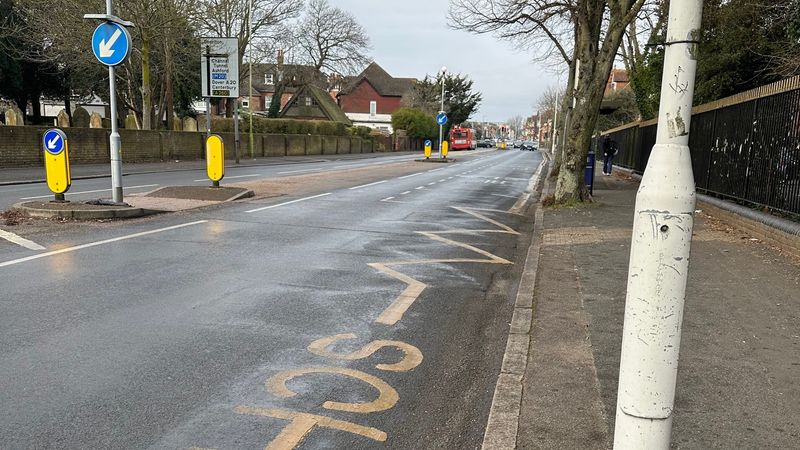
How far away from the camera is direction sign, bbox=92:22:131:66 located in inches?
420

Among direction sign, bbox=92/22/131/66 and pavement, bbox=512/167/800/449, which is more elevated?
direction sign, bbox=92/22/131/66

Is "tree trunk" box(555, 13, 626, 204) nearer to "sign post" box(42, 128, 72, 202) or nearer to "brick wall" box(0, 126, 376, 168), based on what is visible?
"sign post" box(42, 128, 72, 202)

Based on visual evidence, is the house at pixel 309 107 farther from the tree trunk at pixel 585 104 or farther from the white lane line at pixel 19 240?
the white lane line at pixel 19 240

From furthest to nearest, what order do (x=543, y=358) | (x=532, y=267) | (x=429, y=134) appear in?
(x=429, y=134) < (x=532, y=267) < (x=543, y=358)

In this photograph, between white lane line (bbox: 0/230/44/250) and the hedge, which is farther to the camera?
A: the hedge

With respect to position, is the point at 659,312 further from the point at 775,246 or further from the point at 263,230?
the point at 263,230

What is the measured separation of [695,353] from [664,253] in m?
2.48

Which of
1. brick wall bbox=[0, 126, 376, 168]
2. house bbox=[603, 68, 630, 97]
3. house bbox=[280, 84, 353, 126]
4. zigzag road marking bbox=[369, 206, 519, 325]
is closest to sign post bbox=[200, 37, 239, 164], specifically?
brick wall bbox=[0, 126, 376, 168]

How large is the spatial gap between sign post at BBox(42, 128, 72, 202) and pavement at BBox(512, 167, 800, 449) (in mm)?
8201

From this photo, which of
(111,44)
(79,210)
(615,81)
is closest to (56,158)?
(79,210)

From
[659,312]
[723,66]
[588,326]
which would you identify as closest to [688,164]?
[659,312]

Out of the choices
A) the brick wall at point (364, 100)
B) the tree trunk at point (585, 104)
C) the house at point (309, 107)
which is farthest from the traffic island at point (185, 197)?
the brick wall at point (364, 100)

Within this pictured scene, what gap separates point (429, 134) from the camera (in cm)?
8025

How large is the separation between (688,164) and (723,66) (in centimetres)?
1778
